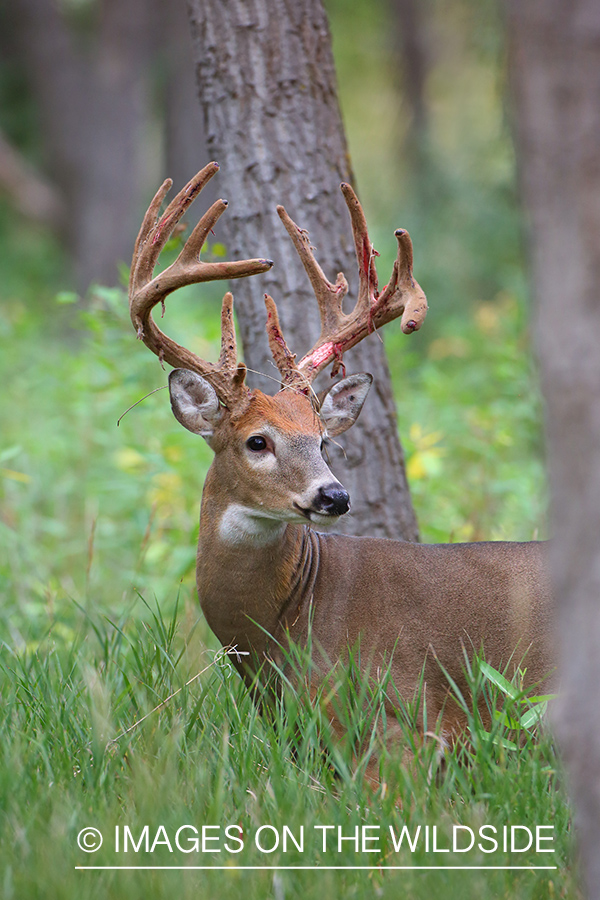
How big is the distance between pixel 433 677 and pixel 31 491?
15.1 feet

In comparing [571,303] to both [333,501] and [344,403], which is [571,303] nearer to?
[333,501]

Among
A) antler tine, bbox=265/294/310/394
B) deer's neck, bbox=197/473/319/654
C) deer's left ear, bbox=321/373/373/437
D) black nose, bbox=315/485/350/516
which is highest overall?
antler tine, bbox=265/294/310/394

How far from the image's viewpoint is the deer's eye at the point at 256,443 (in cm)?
358

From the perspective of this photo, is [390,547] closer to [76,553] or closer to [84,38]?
[76,553]

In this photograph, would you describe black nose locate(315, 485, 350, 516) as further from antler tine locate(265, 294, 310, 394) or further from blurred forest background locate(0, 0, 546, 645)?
blurred forest background locate(0, 0, 546, 645)

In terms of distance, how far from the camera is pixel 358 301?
3.89 metres

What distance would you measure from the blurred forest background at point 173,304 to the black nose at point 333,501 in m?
0.84

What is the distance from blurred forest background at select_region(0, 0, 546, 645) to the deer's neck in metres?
0.33

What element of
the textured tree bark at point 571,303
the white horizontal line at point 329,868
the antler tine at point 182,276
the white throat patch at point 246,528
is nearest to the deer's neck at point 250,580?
the white throat patch at point 246,528

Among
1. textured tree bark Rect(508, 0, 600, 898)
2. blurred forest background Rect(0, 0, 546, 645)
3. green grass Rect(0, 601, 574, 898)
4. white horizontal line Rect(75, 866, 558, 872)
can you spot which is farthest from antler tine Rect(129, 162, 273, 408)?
white horizontal line Rect(75, 866, 558, 872)

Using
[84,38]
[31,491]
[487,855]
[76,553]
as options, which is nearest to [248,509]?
[487,855]

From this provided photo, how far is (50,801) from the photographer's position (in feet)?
8.53

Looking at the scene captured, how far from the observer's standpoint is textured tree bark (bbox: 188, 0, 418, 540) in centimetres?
432

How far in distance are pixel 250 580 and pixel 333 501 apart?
52 cm
